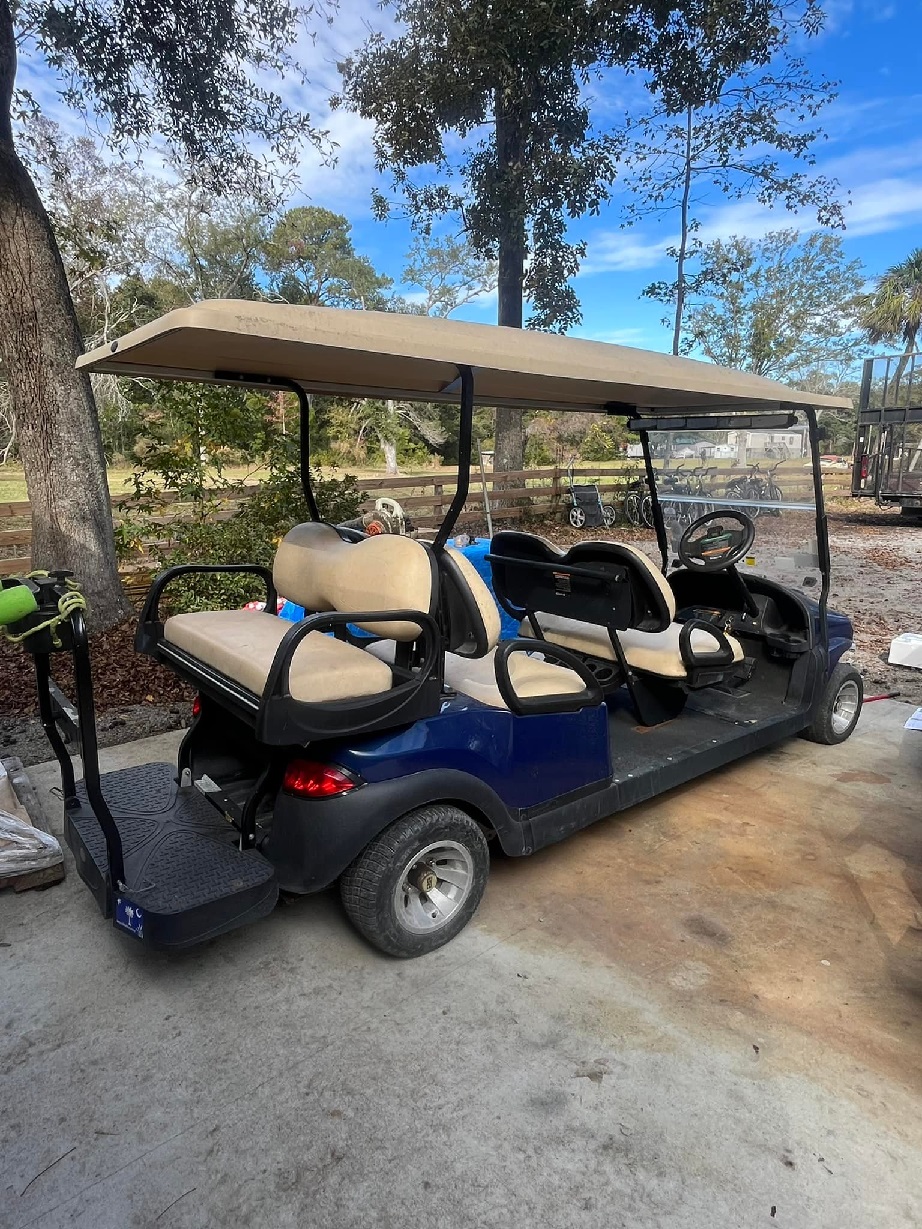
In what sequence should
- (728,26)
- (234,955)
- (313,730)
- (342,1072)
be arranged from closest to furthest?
(342,1072) < (313,730) < (234,955) < (728,26)

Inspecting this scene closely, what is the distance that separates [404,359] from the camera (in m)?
2.22

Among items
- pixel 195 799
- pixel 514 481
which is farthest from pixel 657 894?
pixel 514 481

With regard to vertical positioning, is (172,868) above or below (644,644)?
below

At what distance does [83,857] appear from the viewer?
7.21 ft

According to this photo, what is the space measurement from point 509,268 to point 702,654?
9995mm

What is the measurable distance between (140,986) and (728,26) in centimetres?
1330

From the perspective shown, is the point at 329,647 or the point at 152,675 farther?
the point at 152,675

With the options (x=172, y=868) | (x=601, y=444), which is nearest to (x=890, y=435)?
(x=601, y=444)

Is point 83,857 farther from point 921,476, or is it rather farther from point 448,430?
point 448,430

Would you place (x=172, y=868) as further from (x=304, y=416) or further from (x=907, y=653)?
(x=907, y=653)

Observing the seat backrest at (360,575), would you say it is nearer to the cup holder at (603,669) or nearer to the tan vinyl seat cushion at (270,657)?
the tan vinyl seat cushion at (270,657)

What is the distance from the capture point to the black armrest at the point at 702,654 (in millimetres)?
3111

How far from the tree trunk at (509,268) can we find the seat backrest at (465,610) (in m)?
8.18

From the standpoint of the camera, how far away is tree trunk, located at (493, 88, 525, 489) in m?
10.9
